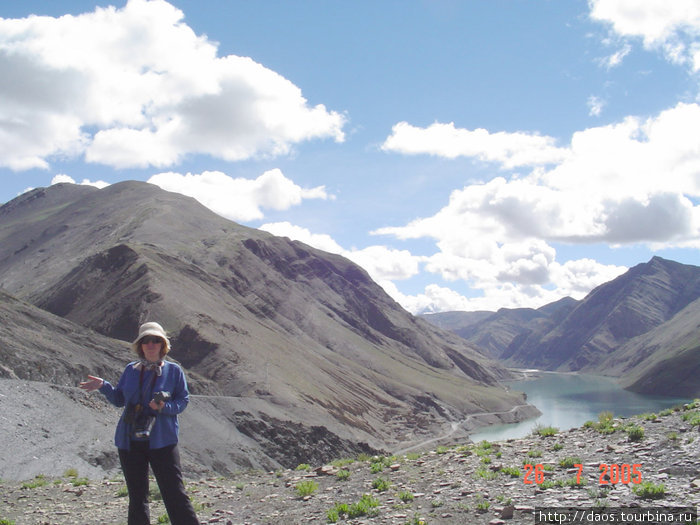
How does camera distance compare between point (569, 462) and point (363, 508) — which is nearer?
point (363, 508)

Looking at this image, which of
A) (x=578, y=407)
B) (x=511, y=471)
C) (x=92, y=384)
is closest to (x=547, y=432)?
(x=511, y=471)

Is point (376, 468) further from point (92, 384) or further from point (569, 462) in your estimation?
point (92, 384)

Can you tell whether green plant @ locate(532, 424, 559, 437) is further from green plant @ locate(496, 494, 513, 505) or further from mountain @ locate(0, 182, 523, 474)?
mountain @ locate(0, 182, 523, 474)

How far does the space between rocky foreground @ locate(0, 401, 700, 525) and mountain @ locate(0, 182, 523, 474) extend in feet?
105

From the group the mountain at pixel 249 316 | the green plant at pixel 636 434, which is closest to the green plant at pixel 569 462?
the green plant at pixel 636 434

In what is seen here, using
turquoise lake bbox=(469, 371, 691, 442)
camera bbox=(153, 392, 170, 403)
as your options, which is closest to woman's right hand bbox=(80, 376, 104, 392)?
camera bbox=(153, 392, 170, 403)

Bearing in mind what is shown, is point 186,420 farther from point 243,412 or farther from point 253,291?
point 253,291

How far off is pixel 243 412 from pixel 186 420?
9.29m

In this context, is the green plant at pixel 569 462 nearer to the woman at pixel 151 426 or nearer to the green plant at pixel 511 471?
the green plant at pixel 511 471

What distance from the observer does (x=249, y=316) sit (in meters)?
94.9

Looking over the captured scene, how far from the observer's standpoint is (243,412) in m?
51.8

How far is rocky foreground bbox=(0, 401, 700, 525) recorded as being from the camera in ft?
28.0

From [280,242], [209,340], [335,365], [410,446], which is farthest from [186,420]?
[280,242]

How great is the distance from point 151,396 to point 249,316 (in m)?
89.9
